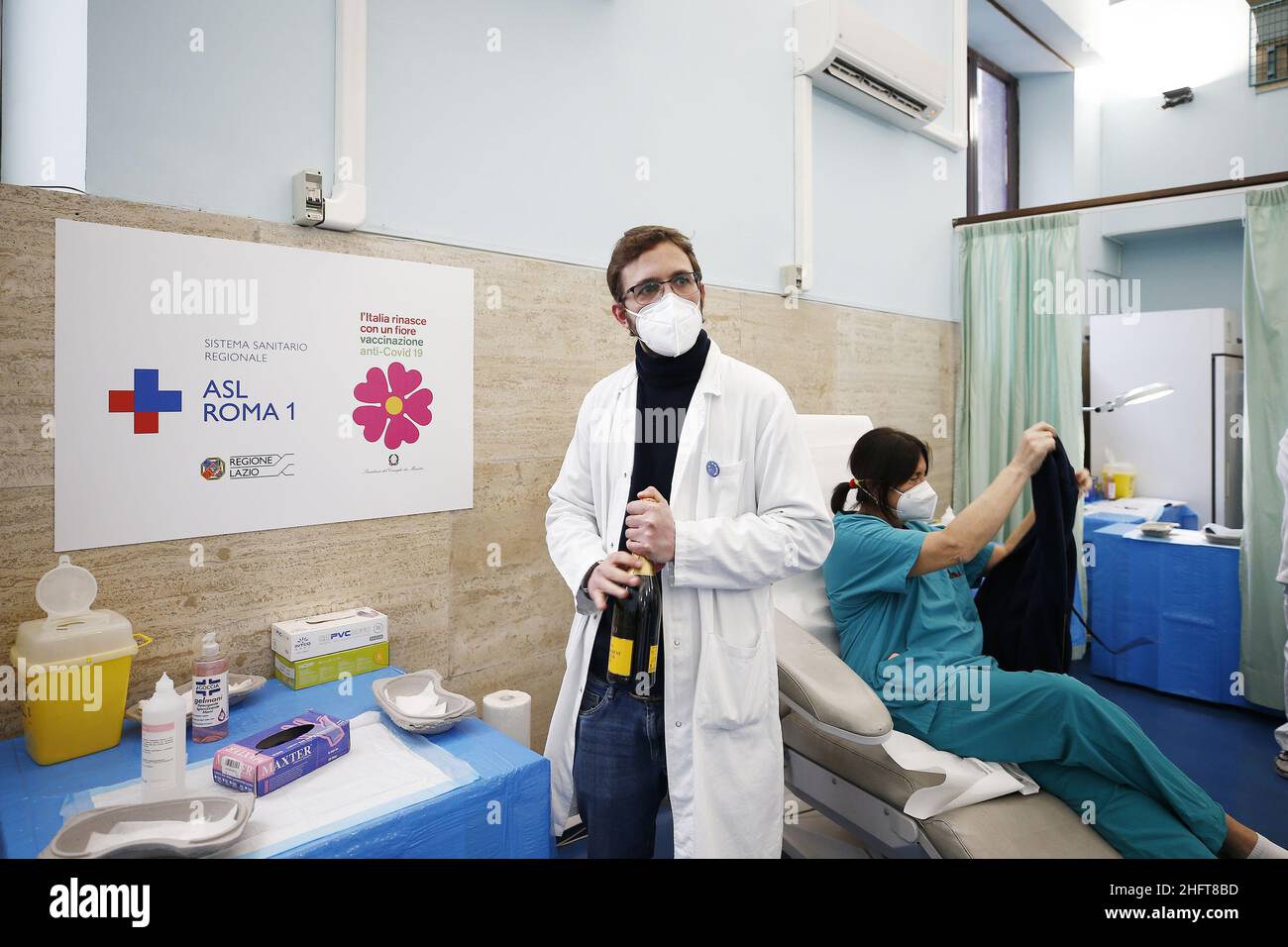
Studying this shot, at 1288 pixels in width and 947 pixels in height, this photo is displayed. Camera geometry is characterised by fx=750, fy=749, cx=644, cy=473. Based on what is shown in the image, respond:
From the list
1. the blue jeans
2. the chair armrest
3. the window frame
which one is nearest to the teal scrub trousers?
the chair armrest

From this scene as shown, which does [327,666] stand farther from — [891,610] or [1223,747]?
[1223,747]

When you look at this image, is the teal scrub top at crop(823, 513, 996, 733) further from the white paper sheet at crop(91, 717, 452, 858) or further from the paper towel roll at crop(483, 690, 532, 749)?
the white paper sheet at crop(91, 717, 452, 858)

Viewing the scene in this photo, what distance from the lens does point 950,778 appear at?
1576 mm

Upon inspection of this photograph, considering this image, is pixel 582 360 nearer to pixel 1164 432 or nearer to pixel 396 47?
pixel 396 47

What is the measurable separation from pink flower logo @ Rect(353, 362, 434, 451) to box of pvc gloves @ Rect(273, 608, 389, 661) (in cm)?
41

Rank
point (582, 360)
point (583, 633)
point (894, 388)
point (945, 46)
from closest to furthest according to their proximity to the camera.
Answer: point (583, 633)
point (582, 360)
point (894, 388)
point (945, 46)

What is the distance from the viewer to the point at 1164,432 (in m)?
3.88

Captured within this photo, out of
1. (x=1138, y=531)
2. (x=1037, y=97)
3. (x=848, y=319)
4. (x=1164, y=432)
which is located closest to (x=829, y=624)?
(x=848, y=319)

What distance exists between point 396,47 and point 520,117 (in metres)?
0.36

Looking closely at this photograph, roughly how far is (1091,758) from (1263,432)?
6.97ft

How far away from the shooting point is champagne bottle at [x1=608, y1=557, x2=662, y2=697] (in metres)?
1.30

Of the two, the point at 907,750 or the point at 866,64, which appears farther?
the point at 866,64

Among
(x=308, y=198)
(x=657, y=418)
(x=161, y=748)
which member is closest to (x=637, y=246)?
(x=657, y=418)

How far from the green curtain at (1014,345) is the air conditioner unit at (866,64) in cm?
71
